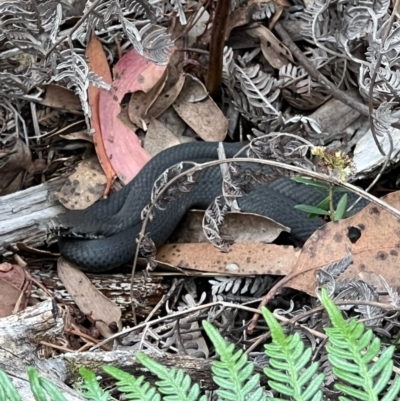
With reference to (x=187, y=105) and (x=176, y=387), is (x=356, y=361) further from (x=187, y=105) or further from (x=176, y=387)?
(x=187, y=105)

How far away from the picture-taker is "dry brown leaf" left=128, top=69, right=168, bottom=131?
4.23 metres

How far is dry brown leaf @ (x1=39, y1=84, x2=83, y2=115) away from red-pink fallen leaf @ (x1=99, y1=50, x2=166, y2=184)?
0.52 ft

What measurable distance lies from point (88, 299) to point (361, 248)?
1428 millimetres

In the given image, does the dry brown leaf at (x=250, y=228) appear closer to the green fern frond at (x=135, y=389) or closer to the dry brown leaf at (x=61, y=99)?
the dry brown leaf at (x=61, y=99)

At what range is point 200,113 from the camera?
4258mm

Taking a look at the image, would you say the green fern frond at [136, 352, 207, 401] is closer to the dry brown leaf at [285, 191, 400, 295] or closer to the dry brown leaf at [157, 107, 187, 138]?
the dry brown leaf at [285, 191, 400, 295]

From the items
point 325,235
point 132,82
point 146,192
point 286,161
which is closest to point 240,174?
point 286,161

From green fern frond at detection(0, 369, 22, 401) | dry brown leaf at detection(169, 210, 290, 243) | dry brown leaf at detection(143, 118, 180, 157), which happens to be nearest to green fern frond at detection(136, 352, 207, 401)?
green fern frond at detection(0, 369, 22, 401)

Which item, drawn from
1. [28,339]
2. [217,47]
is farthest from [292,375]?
[217,47]

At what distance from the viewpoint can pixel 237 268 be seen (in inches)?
140

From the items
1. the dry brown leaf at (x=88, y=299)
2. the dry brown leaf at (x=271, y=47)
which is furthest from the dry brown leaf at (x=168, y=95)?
the dry brown leaf at (x=88, y=299)

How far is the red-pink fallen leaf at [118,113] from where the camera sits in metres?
4.19

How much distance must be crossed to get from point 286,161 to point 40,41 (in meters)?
1.59

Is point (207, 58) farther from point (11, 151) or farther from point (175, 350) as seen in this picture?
point (175, 350)
